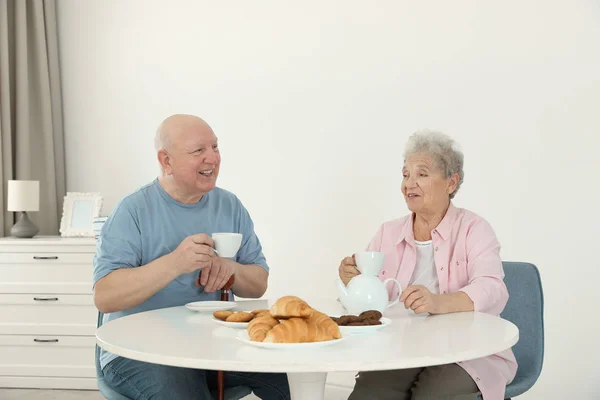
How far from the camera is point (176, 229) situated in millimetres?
2355

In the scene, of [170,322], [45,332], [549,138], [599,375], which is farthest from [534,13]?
[45,332]

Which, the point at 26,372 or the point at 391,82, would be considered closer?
the point at 391,82

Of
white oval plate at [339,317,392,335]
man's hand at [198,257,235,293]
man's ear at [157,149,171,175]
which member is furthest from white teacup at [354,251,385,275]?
man's ear at [157,149,171,175]

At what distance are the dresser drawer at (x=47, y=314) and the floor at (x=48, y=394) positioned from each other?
1.01 ft

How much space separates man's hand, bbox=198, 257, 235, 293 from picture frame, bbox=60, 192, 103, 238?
231 cm

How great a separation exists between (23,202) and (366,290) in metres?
2.84

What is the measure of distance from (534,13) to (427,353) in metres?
2.24

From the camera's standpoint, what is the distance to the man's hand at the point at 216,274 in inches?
87.6

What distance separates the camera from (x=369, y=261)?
193cm

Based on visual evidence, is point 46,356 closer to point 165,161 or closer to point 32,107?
point 32,107

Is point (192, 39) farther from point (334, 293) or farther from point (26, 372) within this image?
point (26, 372)

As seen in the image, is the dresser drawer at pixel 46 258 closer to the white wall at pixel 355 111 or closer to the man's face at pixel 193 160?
the white wall at pixel 355 111

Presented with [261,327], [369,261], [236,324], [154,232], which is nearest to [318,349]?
[261,327]

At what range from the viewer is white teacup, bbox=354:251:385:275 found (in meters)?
1.92
